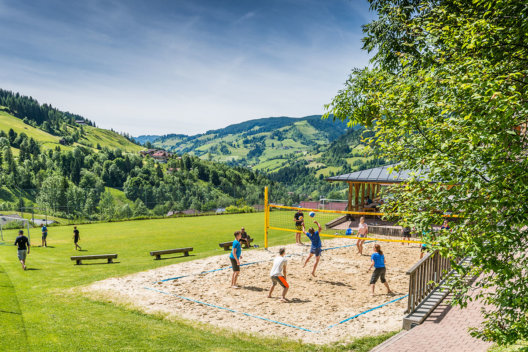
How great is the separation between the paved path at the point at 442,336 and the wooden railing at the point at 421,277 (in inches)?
18.7

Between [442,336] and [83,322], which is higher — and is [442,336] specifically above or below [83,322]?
above

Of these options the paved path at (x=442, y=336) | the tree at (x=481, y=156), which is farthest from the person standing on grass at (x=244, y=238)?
the tree at (x=481, y=156)

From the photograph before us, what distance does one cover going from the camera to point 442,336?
294 inches

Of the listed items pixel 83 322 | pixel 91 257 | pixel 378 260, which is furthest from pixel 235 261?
pixel 91 257

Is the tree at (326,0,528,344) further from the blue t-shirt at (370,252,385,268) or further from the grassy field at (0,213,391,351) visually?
the blue t-shirt at (370,252,385,268)

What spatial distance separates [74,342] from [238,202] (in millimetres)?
38887

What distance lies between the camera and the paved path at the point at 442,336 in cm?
699

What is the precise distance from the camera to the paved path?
699 cm

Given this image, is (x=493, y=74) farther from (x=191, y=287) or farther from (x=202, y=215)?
(x=202, y=215)

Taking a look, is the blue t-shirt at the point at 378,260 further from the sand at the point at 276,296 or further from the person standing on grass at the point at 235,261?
the person standing on grass at the point at 235,261

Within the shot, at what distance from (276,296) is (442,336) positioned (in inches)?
197

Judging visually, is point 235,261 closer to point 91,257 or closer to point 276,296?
point 276,296

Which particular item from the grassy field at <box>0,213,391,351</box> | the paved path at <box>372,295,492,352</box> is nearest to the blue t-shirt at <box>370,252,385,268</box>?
the paved path at <box>372,295,492,352</box>

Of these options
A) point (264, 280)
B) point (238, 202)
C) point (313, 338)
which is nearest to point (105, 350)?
point (313, 338)
